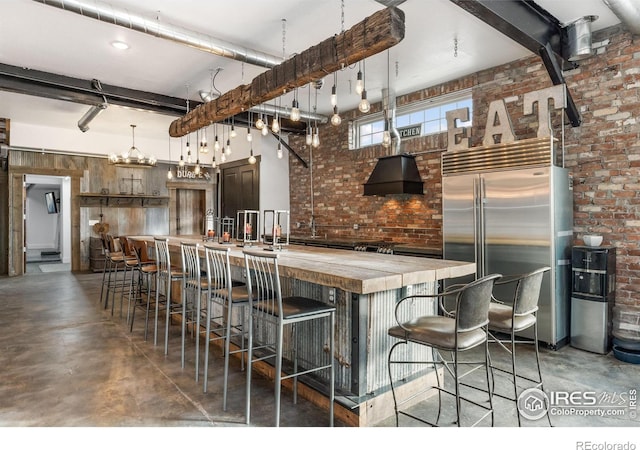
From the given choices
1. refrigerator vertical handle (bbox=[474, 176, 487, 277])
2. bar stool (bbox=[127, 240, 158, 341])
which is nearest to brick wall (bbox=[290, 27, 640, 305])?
refrigerator vertical handle (bbox=[474, 176, 487, 277])

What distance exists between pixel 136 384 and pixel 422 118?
5.16 metres

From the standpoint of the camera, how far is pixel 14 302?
5.99 m

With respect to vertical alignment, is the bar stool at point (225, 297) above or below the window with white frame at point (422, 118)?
below

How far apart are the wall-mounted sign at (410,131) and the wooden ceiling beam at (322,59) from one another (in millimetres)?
2799

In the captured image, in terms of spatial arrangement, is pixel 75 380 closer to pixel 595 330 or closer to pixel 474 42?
pixel 595 330

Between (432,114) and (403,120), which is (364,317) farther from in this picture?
(403,120)

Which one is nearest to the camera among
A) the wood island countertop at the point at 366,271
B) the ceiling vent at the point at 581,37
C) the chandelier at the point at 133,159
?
the wood island countertop at the point at 366,271

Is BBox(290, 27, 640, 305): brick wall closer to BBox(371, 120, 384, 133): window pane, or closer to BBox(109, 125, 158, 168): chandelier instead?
BBox(371, 120, 384, 133): window pane

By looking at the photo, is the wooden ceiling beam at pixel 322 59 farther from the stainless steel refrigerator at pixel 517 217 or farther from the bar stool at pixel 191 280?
the stainless steel refrigerator at pixel 517 217

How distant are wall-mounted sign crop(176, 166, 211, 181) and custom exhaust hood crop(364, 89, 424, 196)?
5.90 metres

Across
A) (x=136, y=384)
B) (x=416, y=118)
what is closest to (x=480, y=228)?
(x=416, y=118)

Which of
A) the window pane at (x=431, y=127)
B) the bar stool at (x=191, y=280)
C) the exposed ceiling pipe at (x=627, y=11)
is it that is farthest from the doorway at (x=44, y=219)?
the exposed ceiling pipe at (x=627, y=11)

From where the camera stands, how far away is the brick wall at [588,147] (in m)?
3.87
